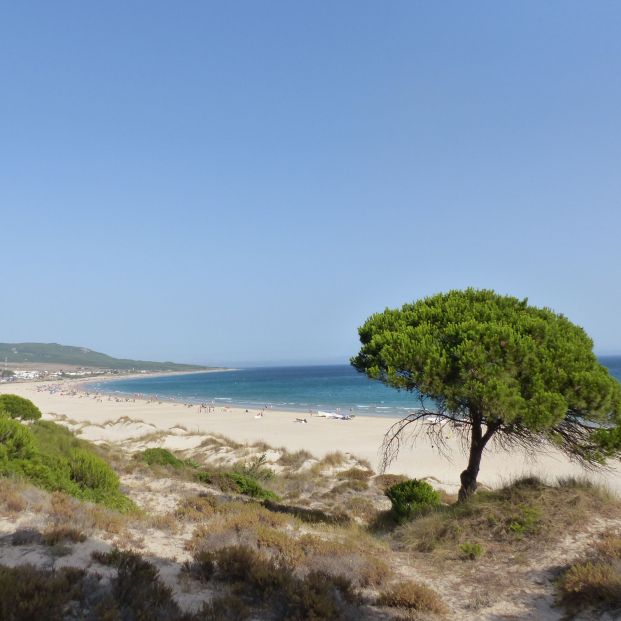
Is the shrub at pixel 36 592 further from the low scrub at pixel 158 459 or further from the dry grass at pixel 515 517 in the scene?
the low scrub at pixel 158 459

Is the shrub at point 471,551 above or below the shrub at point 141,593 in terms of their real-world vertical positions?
below

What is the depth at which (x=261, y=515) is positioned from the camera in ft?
33.4

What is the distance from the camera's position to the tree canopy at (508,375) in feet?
29.9

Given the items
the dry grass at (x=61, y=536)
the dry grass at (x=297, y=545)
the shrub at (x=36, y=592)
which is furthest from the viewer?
the dry grass at (x=297, y=545)

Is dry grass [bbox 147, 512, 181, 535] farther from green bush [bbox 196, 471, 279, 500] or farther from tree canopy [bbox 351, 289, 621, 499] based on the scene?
green bush [bbox 196, 471, 279, 500]

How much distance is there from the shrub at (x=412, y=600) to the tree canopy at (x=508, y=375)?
159 inches

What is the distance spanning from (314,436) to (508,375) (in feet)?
95.6

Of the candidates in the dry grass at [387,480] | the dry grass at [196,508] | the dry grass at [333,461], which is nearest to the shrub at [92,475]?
the dry grass at [196,508]

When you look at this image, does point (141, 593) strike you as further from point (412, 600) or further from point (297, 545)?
point (412, 600)

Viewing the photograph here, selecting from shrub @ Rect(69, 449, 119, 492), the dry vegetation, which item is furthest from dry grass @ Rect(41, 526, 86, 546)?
shrub @ Rect(69, 449, 119, 492)

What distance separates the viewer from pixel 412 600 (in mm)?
6059

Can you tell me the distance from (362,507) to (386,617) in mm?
9785

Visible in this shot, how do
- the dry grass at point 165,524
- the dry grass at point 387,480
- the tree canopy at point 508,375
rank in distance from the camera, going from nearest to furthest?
the dry grass at point 165,524
the tree canopy at point 508,375
the dry grass at point 387,480

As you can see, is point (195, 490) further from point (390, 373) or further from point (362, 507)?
point (390, 373)
